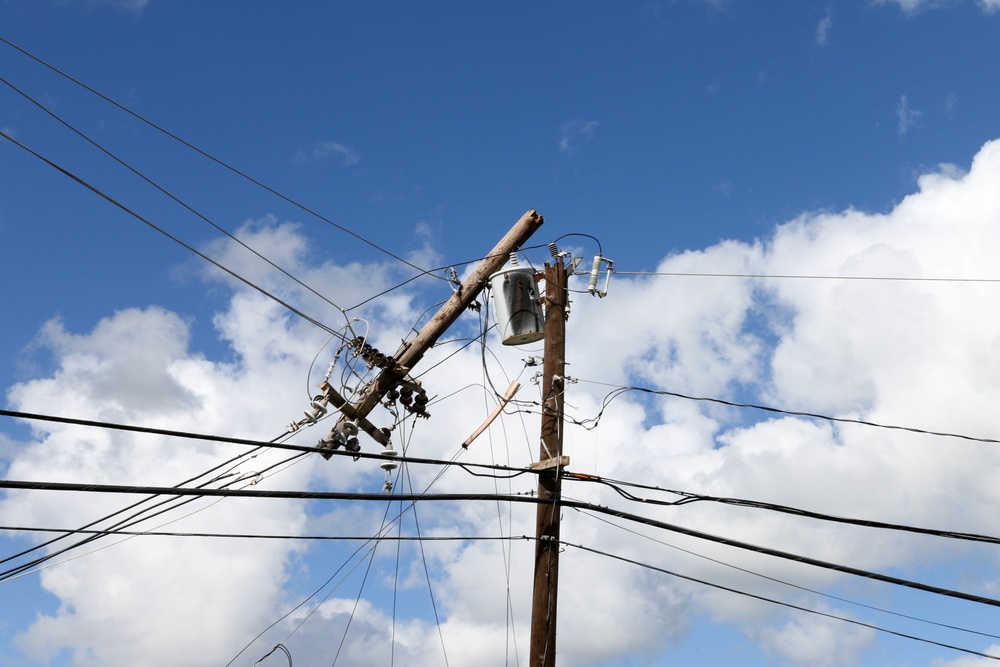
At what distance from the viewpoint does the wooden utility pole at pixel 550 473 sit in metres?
10.9

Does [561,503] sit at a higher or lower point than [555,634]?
higher

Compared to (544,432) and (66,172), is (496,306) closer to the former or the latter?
(544,432)

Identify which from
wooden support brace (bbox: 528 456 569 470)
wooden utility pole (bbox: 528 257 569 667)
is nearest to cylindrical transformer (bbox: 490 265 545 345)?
wooden utility pole (bbox: 528 257 569 667)

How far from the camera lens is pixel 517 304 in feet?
40.6

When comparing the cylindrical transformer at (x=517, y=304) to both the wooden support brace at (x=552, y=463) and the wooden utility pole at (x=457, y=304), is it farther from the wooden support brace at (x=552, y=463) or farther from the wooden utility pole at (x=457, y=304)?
the wooden support brace at (x=552, y=463)

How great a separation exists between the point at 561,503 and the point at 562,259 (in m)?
3.43

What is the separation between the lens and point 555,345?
1238 centimetres

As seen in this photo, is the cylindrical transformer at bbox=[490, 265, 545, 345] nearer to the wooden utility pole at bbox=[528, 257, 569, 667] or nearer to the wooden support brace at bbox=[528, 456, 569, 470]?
the wooden utility pole at bbox=[528, 257, 569, 667]

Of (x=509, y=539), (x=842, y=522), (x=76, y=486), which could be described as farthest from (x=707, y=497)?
(x=76, y=486)

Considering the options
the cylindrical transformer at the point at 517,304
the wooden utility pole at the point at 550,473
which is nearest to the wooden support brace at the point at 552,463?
the wooden utility pole at the point at 550,473

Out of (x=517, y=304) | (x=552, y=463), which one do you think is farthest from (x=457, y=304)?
(x=552, y=463)

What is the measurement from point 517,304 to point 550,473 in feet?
7.49

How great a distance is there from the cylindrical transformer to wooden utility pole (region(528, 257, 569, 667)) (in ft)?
0.70

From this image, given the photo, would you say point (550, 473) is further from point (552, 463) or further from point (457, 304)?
point (457, 304)
